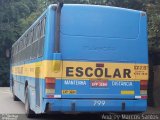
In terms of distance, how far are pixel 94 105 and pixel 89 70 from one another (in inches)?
35.1

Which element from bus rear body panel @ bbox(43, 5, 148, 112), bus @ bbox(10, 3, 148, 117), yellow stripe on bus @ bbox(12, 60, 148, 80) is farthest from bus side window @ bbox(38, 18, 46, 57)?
bus rear body panel @ bbox(43, 5, 148, 112)

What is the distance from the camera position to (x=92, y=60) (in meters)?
11.3

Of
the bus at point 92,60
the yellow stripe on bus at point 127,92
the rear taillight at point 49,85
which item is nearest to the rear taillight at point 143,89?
the bus at point 92,60

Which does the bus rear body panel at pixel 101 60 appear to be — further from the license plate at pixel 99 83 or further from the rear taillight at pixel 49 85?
the rear taillight at pixel 49 85

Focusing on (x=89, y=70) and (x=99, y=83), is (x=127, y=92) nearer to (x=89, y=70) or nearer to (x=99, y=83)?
(x=99, y=83)

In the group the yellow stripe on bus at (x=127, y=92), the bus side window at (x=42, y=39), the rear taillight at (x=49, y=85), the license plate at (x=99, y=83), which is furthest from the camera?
the bus side window at (x=42, y=39)

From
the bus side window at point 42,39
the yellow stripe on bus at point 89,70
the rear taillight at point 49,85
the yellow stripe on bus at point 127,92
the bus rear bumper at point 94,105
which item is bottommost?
the bus rear bumper at point 94,105

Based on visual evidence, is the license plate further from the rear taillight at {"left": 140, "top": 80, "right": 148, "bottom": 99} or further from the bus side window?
the bus side window

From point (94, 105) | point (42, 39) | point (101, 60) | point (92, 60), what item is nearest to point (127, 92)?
point (94, 105)

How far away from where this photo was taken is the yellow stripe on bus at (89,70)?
11.0 metres

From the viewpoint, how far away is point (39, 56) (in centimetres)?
1216

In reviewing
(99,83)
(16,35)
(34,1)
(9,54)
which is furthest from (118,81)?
(34,1)

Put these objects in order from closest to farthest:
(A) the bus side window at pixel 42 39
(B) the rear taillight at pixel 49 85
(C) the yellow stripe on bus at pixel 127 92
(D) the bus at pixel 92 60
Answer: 1. (B) the rear taillight at pixel 49 85
2. (D) the bus at pixel 92 60
3. (C) the yellow stripe on bus at pixel 127 92
4. (A) the bus side window at pixel 42 39

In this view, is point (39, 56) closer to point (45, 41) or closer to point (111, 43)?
point (45, 41)
